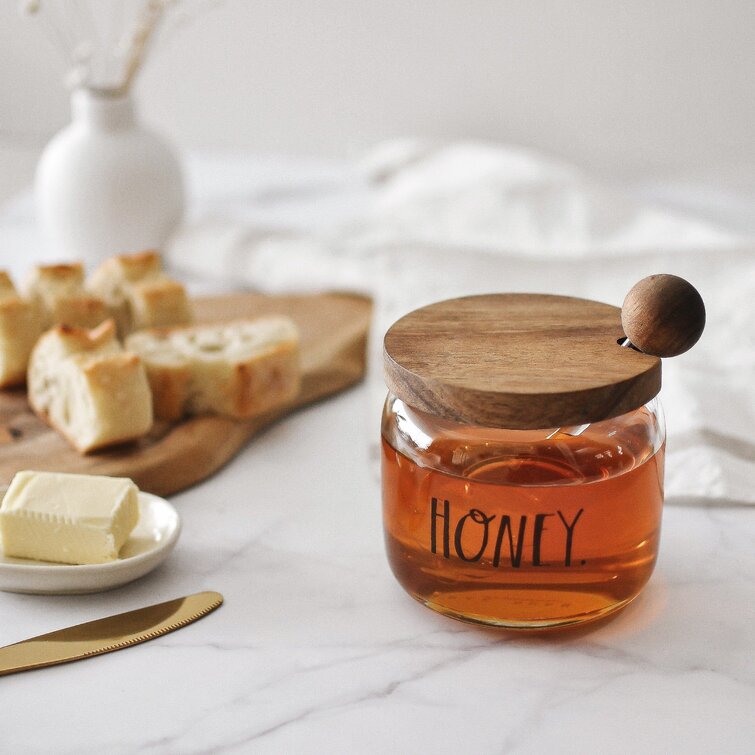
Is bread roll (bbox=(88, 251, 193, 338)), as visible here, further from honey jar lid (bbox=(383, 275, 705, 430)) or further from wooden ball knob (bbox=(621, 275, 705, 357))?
wooden ball knob (bbox=(621, 275, 705, 357))

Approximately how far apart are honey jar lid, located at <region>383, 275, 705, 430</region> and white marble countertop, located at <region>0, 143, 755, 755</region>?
0.20m

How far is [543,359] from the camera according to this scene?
715mm

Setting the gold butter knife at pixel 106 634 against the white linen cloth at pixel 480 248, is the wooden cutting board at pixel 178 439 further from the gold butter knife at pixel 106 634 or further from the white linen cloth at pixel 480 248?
the gold butter knife at pixel 106 634

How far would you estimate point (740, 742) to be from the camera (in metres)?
0.67

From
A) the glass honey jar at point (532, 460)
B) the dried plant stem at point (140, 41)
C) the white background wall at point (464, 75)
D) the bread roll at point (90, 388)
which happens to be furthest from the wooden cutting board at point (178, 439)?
the white background wall at point (464, 75)

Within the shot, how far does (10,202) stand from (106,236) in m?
0.52

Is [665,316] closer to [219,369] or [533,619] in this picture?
[533,619]

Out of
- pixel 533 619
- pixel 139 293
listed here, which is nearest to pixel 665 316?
pixel 533 619

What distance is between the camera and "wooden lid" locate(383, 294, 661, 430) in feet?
2.17

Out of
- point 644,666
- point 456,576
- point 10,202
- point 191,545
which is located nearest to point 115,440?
point 191,545

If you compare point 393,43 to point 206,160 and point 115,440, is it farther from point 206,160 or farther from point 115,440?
point 115,440

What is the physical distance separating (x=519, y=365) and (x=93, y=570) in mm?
370

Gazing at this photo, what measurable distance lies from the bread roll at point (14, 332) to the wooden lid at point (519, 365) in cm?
53

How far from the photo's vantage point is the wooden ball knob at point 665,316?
0.69 meters
